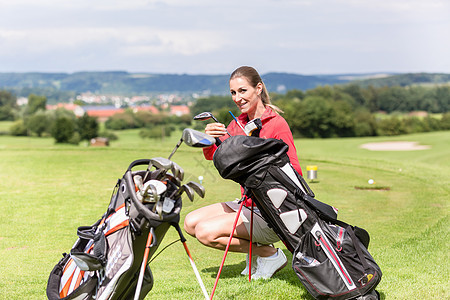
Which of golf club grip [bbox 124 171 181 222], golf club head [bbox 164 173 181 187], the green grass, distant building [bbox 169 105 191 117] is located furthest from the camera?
distant building [bbox 169 105 191 117]

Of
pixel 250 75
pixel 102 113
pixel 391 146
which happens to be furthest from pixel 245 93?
pixel 102 113

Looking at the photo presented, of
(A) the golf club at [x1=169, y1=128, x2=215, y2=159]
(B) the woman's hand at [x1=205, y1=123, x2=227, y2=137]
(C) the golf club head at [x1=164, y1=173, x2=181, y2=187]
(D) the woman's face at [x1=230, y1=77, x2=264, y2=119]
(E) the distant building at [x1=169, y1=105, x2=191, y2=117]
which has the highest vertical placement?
(D) the woman's face at [x1=230, y1=77, x2=264, y2=119]

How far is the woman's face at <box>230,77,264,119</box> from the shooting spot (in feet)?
12.8

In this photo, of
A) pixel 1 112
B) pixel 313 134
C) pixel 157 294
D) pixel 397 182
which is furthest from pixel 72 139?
pixel 157 294

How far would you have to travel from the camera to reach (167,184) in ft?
8.08

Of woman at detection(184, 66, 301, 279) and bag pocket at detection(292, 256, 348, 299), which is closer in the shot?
bag pocket at detection(292, 256, 348, 299)

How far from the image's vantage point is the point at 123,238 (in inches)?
98.0

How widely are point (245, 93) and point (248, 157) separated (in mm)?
1011

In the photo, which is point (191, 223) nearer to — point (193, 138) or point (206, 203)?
point (206, 203)

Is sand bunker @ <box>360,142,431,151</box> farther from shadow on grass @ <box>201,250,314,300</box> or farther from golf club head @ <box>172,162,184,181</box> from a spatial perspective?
golf club head @ <box>172,162,184,181</box>

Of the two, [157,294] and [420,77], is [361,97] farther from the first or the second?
[157,294]

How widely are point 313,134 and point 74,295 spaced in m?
35.3

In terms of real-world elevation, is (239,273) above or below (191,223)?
below

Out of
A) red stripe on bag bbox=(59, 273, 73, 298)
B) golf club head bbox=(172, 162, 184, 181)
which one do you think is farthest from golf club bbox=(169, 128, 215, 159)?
red stripe on bag bbox=(59, 273, 73, 298)
